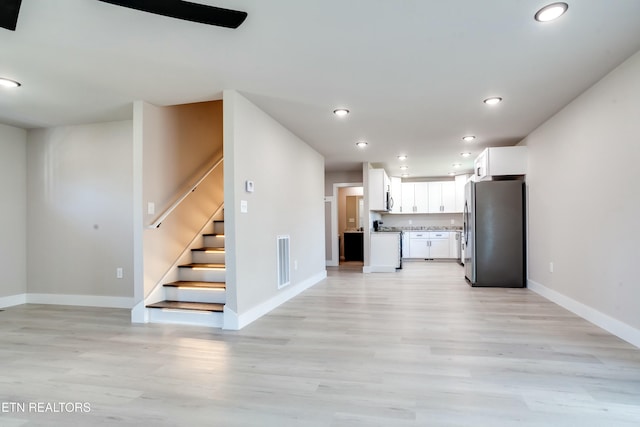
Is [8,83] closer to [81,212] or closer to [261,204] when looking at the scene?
[81,212]

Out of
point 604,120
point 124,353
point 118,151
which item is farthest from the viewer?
point 118,151

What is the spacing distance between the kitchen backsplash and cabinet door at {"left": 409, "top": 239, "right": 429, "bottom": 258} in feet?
1.94

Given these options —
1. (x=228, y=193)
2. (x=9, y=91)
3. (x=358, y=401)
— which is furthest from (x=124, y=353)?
(x=9, y=91)

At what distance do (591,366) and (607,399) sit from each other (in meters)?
0.53

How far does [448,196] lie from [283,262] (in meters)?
6.52

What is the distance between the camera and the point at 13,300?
4.68 metres

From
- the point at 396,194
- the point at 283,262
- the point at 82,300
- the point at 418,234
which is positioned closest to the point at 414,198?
the point at 396,194

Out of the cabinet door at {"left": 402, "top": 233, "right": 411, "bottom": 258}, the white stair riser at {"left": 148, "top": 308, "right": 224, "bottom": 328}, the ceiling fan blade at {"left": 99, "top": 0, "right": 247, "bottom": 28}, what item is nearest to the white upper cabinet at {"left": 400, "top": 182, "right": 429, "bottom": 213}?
the cabinet door at {"left": 402, "top": 233, "right": 411, "bottom": 258}

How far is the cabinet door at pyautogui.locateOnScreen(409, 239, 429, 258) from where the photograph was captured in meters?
9.54

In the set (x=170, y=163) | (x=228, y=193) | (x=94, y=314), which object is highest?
(x=170, y=163)

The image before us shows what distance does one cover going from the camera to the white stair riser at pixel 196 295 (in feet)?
12.5

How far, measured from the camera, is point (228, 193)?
3.43m

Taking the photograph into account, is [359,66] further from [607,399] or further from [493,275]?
[493,275]

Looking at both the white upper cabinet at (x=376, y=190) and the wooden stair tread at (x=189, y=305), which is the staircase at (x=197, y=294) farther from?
the white upper cabinet at (x=376, y=190)
